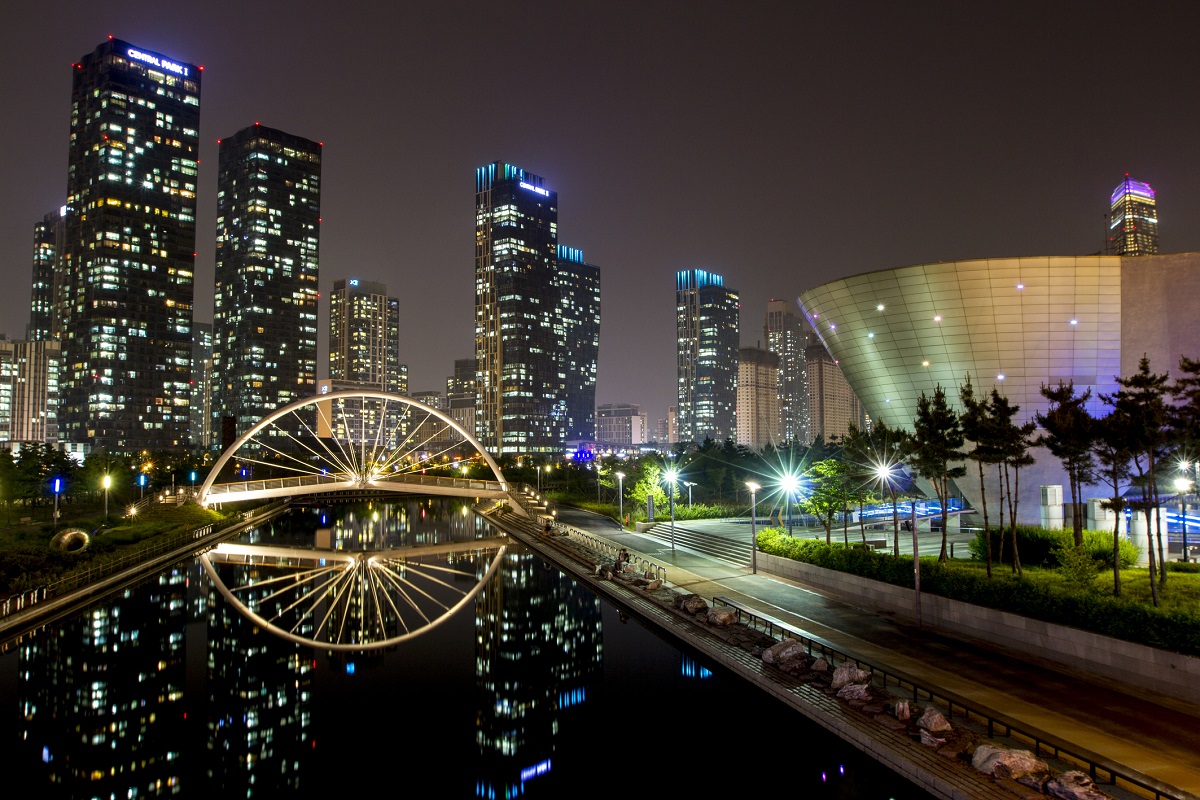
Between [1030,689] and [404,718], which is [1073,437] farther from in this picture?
[404,718]

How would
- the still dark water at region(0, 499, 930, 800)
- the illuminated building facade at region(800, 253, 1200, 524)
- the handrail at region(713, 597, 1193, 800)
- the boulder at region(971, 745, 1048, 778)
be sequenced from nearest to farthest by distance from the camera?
1. the handrail at region(713, 597, 1193, 800)
2. the boulder at region(971, 745, 1048, 778)
3. the still dark water at region(0, 499, 930, 800)
4. the illuminated building facade at region(800, 253, 1200, 524)

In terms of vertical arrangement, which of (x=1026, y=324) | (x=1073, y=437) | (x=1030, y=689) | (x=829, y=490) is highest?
(x=1026, y=324)

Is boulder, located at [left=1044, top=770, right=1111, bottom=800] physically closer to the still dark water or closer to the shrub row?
the still dark water

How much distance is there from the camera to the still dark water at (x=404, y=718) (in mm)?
14734

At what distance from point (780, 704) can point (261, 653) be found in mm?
17253

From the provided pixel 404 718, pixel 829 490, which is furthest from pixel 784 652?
pixel 829 490

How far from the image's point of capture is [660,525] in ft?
169

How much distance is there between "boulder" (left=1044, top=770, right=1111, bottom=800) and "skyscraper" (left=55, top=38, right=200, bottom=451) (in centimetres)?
19491

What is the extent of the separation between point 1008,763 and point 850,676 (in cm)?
455

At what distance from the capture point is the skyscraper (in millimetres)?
169500

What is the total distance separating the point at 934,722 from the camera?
13.8 m

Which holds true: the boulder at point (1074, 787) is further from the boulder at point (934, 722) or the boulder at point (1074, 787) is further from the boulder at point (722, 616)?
the boulder at point (722, 616)

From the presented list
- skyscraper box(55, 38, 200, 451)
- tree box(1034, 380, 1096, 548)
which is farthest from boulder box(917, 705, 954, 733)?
skyscraper box(55, 38, 200, 451)

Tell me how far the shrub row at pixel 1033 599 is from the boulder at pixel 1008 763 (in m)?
7.17
